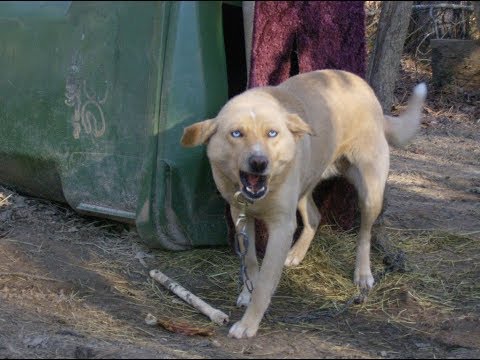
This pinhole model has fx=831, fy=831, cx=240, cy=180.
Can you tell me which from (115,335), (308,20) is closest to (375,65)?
(308,20)

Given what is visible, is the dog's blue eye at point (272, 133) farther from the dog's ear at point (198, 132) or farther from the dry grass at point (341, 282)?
the dry grass at point (341, 282)

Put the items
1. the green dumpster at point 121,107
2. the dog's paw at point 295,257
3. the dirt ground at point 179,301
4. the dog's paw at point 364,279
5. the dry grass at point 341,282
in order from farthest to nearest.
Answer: the dog's paw at point 295,257 < the dog's paw at point 364,279 < the green dumpster at point 121,107 < the dry grass at point 341,282 < the dirt ground at point 179,301

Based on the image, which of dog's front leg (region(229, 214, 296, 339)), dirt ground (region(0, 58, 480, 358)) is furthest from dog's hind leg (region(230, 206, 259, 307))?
dog's front leg (region(229, 214, 296, 339))

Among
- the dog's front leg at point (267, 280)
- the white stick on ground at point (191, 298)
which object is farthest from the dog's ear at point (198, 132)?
the white stick on ground at point (191, 298)

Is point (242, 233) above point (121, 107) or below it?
below

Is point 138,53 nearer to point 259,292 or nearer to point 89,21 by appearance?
point 89,21

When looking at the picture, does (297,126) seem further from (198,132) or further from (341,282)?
(341,282)

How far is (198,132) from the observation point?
13.6 ft

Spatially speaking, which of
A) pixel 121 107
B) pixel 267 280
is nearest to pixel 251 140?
pixel 267 280

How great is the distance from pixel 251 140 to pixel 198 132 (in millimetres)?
345

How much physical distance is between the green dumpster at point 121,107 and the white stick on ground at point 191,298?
362 millimetres

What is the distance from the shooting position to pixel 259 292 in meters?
4.04

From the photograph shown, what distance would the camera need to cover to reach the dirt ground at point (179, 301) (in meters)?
3.78

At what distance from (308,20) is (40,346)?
2572 millimetres
